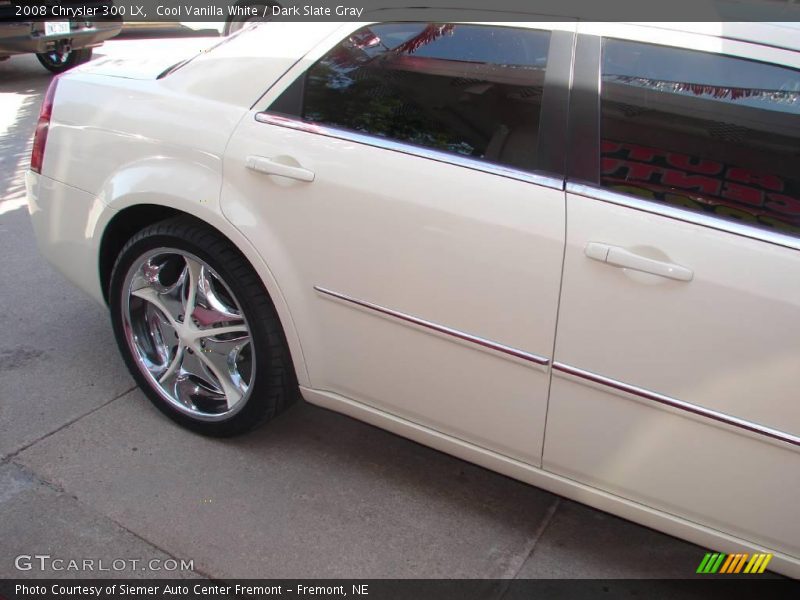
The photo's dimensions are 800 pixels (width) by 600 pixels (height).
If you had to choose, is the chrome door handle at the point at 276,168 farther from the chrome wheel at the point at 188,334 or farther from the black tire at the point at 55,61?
the black tire at the point at 55,61

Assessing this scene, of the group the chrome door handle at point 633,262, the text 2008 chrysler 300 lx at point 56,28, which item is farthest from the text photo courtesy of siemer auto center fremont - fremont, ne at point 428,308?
the text 2008 chrysler 300 lx at point 56,28

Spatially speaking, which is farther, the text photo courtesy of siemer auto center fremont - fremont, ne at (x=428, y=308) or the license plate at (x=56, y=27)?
the license plate at (x=56, y=27)

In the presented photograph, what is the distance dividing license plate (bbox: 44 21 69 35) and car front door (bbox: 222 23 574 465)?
7985mm

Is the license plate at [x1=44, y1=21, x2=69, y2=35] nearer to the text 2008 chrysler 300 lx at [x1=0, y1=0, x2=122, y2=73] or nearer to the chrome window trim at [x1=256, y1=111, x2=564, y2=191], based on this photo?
the text 2008 chrysler 300 lx at [x1=0, y1=0, x2=122, y2=73]

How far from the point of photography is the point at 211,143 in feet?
8.82

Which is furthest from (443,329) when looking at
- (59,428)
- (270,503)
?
(59,428)

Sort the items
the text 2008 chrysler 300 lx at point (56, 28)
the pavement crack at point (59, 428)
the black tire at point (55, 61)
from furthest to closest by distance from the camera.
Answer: the black tire at point (55, 61)
the text 2008 chrysler 300 lx at point (56, 28)
the pavement crack at point (59, 428)

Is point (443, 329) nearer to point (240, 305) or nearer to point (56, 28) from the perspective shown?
point (240, 305)

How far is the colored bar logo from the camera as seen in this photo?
2195mm

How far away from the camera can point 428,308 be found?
2.40 metres

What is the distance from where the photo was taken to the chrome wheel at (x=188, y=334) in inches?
116

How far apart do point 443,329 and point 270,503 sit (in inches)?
36.3

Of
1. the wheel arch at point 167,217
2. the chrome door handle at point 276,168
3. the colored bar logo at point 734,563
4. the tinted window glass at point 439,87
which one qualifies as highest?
the tinted window glass at point 439,87

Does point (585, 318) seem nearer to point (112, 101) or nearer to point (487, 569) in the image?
point (487, 569)
